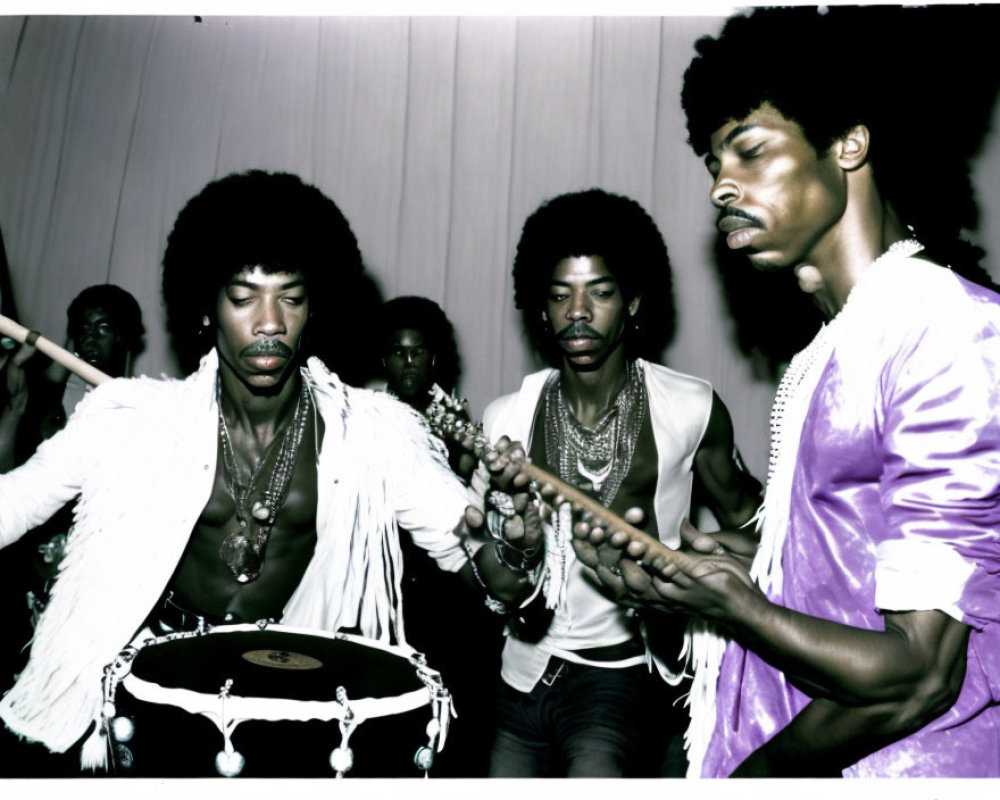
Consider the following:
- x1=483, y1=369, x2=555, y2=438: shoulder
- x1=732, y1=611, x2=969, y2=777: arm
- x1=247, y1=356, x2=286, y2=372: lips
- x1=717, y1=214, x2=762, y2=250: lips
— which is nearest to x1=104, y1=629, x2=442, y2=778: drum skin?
x1=732, y1=611, x2=969, y2=777: arm

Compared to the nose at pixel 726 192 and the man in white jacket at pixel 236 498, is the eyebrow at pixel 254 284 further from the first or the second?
the nose at pixel 726 192

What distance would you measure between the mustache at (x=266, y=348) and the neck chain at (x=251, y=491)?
11.8 inches

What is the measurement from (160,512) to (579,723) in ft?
4.90

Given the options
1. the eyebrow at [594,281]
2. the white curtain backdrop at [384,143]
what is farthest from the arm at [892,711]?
the white curtain backdrop at [384,143]

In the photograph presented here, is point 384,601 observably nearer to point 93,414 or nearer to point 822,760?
point 93,414

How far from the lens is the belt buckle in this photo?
307 cm

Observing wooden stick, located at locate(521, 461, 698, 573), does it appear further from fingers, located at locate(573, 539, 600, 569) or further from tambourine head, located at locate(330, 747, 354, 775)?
tambourine head, located at locate(330, 747, 354, 775)

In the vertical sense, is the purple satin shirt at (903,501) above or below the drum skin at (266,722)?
above

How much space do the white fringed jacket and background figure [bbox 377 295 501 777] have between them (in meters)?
0.93

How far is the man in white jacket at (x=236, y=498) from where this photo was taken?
2.64 meters

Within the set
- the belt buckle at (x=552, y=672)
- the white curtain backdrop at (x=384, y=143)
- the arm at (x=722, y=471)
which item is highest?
the white curtain backdrop at (x=384, y=143)

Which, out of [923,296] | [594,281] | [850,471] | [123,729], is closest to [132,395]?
[123,729]

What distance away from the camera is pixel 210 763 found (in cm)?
187

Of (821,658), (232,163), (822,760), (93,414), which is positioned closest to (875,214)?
(821,658)
